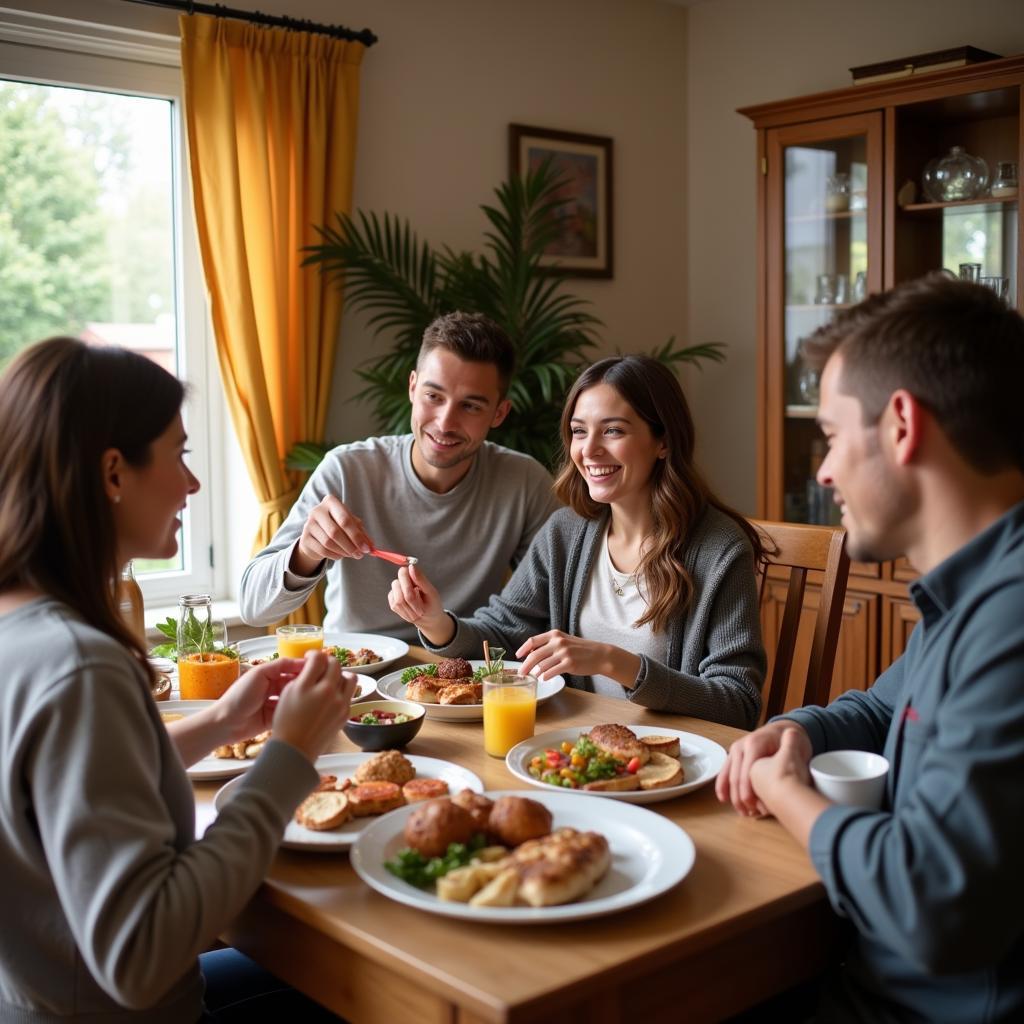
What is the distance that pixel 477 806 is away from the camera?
53.1 inches

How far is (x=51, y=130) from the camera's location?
3.44 meters

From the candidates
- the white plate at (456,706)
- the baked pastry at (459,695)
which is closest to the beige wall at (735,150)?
the white plate at (456,706)

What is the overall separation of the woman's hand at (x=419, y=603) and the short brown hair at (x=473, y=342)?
673 mm

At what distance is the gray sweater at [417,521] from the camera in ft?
9.00

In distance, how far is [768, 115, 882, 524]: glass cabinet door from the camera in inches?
155

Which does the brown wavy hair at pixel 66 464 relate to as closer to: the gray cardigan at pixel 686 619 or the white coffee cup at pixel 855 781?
the white coffee cup at pixel 855 781

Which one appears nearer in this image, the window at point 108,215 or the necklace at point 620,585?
the necklace at point 620,585

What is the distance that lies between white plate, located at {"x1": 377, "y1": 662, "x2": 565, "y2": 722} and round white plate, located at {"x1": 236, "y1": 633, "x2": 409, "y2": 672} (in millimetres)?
114

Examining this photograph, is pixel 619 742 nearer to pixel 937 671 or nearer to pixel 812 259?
pixel 937 671

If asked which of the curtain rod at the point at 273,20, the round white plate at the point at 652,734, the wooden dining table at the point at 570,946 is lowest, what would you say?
the wooden dining table at the point at 570,946

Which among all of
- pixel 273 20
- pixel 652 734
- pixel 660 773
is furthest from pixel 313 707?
pixel 273 20

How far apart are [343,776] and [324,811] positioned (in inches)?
8.4

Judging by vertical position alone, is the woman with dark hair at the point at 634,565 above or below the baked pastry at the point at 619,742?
above

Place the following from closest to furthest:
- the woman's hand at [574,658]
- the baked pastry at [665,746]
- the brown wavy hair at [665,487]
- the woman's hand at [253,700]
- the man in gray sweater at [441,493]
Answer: the woman's hand at [253,700] < the baked pastry at [665,746] < the woman's hand at [574,658] < the brown wavy hair at [665,487] < the man in gray sweater at [441,493]
